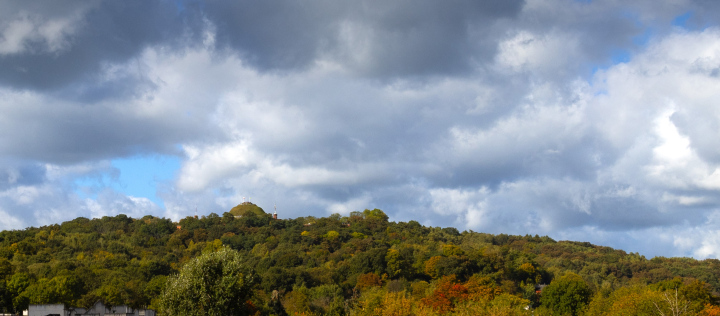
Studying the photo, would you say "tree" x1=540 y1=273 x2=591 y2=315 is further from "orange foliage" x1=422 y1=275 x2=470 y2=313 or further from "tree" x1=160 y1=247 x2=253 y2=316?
"tree" x1=160 y1=247 x2=253 y2=316

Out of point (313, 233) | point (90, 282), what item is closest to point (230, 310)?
point (90, 282)

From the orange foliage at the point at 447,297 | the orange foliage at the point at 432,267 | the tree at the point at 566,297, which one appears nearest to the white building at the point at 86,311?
the orange foliage at the point at 447,297

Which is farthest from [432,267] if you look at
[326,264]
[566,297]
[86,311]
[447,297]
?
[86,311]

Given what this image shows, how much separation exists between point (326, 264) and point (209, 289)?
230 feet

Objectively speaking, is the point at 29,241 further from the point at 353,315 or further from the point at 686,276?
the point at 686,276

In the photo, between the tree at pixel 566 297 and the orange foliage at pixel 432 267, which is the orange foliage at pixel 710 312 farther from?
the orange foliage at pixel 432 267

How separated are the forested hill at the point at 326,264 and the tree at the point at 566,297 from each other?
0.76m

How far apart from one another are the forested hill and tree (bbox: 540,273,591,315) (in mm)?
761

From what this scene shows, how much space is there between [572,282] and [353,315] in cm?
4644

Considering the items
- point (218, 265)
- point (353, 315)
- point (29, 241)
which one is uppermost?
point (29, 241)

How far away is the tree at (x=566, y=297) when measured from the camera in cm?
8200

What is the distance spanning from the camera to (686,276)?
141m

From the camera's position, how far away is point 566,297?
82.4 m

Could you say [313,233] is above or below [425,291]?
above
